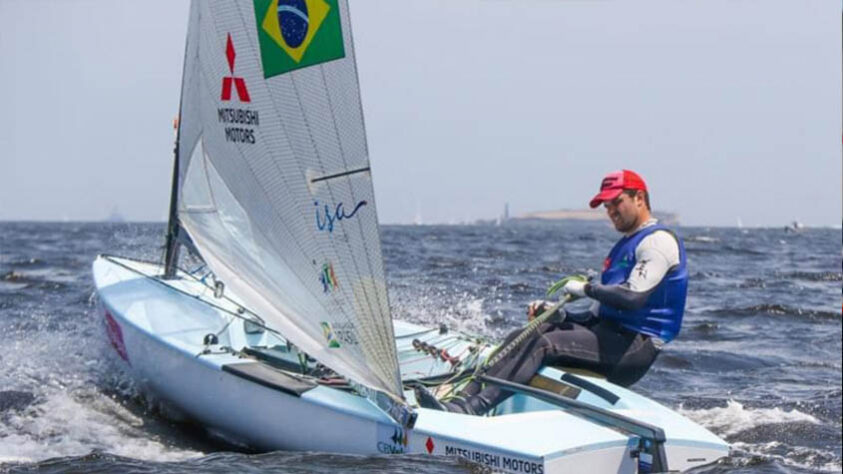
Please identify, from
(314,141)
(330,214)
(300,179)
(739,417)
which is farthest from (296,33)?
(739,417)

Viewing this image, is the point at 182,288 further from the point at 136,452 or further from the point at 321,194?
the point at 321,194

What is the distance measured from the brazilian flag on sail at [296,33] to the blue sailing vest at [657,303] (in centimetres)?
174

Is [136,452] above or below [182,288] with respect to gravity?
below

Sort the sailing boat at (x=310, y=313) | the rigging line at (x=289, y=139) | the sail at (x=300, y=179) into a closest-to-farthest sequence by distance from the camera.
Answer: the sailing boat at (x=310, y=313) < the sail at (x=300, y=179) < the rigging line at (x=289, y=139)

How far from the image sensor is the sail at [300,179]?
4426 mm

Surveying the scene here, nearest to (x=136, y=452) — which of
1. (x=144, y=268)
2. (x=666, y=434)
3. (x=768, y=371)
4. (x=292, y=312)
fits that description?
(x=292, y=312)

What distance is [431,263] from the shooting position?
19141 mm

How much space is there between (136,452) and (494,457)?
2126 mm

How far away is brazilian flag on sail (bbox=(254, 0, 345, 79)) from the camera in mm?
4375

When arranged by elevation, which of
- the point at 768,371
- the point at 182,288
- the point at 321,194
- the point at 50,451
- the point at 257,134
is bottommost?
the point at 768,371

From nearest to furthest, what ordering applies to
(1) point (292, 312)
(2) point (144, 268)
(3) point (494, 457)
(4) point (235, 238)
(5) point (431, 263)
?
1. (3) point (494, 457)
2. (1) point (292, 312)
3. (4) point (235, 238)
4. (2) point (144, 268)
5. (5) point (431, 263)

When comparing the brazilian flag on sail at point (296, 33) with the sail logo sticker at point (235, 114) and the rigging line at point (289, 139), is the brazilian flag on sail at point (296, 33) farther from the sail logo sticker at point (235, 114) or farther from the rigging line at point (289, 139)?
the sail logo sticker at point (235, 114)

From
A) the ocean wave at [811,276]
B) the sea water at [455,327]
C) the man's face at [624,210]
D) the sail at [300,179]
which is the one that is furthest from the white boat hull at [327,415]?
the ocean wave at [811,276]

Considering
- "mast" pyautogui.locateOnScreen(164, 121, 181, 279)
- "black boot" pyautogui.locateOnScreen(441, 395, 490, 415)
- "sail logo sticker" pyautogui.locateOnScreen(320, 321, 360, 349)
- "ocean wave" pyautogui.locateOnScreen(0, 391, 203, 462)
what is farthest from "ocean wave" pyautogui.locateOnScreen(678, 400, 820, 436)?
"mast" pyautogui.locateOnScreen(164, 121, 181, 279)
